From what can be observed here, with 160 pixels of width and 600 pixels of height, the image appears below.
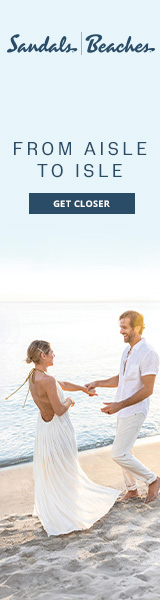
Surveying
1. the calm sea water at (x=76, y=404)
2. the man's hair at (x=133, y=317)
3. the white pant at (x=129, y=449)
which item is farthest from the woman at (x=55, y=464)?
the calm sea water at (x=76, y=404)

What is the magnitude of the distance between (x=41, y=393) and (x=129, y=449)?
3.60ft

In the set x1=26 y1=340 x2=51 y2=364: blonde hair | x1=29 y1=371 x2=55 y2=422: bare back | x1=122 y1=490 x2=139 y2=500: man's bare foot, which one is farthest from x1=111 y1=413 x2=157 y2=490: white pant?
x1=26 y1=340 x2=51 y2=364: blonde hair

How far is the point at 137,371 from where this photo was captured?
5.15 meters

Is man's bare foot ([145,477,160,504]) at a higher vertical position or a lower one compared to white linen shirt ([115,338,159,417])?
lower

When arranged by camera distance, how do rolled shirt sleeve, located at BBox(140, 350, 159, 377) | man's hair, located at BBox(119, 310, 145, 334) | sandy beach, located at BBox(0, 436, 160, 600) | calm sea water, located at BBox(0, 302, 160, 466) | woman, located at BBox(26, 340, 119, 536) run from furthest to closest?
1. calm sea water, located at BBox(0, 302, 160, 466)
2. man's hair, located at BBox(119, 310, 145, 334)
3. rolled shirt sleeve, located at BBox(140, 350, 159, 377)
4. woman, located at BBox(26, 340, 119, 536)
5. sandy beach, located at BBox(0, 436, 160, 600)

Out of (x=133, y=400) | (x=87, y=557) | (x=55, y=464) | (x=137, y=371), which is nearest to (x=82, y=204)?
(x=137, y=371)

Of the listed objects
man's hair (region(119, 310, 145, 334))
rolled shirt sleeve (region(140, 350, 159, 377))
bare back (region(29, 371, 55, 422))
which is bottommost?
bare back (region(29, 371, 55, 422))

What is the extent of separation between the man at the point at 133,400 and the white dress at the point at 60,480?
1.56ft

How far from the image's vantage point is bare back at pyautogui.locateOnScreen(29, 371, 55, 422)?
457cm

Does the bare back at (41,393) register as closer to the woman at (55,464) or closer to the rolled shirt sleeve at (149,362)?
the woman at (55,464)

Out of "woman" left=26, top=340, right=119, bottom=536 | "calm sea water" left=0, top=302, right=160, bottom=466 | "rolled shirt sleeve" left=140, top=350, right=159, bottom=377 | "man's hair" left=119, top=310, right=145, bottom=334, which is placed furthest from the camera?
"calm sea water" left=0, top=302, right=160, bottom=466

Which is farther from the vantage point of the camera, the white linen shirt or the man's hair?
the man's hair

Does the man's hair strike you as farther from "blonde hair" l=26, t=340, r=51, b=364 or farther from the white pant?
"blonde hair" l=26, t=340, r=51, b=364

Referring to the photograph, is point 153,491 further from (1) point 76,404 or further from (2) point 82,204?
(1) point 76,404
